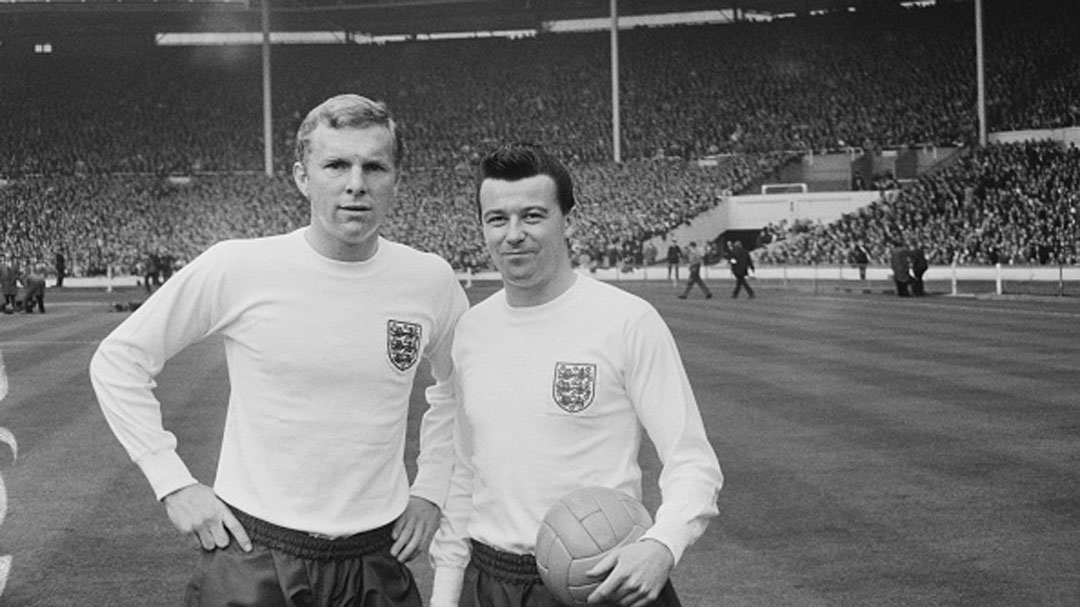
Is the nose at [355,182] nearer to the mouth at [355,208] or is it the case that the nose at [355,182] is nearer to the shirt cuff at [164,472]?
the mouth at [355,208]

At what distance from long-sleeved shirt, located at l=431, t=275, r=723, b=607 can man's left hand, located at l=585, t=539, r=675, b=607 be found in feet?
0.74

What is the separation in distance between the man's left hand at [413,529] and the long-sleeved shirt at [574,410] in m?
0.18

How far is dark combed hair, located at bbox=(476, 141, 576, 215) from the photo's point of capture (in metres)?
3.94

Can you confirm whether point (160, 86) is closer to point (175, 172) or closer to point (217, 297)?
point (175, 172)

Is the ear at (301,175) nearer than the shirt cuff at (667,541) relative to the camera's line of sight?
No

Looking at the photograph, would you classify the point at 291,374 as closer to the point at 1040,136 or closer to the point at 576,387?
the point at 576,387

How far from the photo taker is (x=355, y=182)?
13.2 ft

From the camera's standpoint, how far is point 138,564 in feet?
26.5

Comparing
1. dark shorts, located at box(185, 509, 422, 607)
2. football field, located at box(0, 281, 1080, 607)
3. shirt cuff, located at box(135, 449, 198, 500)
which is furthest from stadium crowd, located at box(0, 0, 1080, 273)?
shirt cuff, located at box(135, 449, 198, 500)

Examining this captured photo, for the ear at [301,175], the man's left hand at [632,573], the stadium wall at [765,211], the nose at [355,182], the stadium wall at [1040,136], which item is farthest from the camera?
the stadium wall at [765,211]

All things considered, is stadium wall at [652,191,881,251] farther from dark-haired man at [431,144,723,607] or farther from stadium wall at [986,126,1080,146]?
dark-haired man at [431,144,723,607]

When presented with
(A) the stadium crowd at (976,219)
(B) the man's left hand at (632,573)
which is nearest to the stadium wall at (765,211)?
(A) the stadium crowd at (976,219)

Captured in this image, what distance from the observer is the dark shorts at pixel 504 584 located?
12.8 ft

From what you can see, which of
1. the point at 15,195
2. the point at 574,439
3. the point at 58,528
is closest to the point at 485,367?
the point at 574,439
